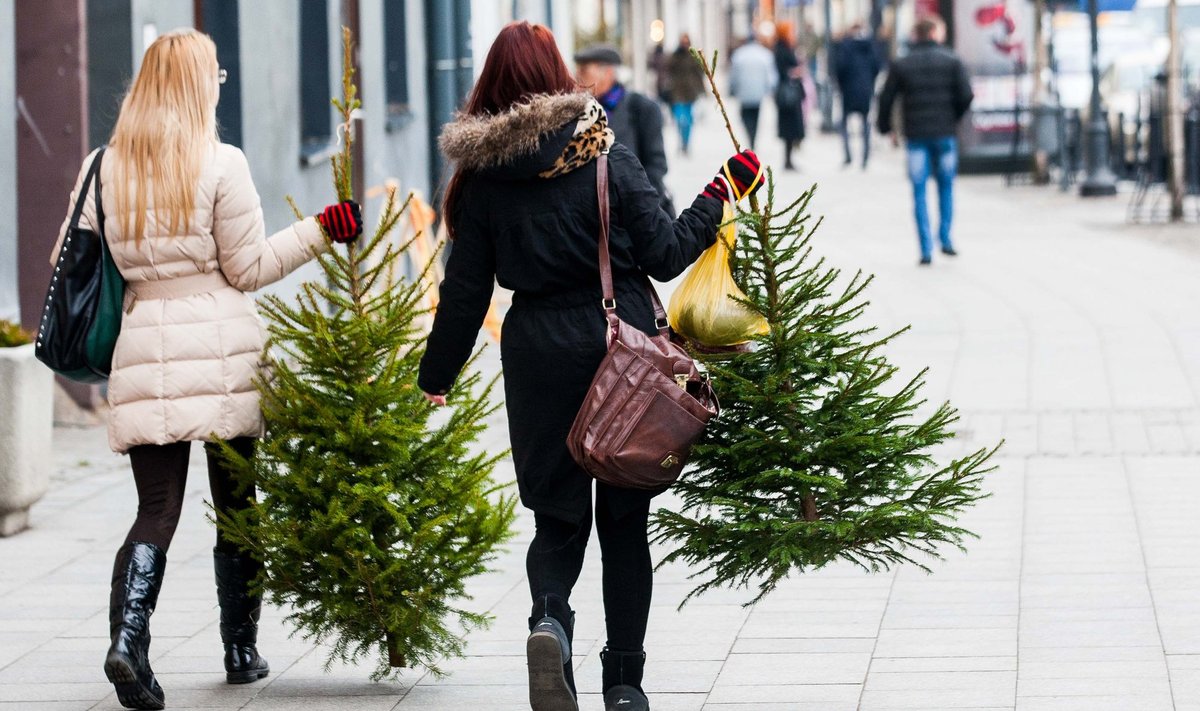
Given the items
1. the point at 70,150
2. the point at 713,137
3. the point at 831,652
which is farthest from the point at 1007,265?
the point at 713,137

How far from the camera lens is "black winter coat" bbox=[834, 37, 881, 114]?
2878 cm

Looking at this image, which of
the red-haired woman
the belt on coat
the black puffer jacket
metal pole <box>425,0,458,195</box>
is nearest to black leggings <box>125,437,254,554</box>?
the belt on coat

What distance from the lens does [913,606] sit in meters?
5.84

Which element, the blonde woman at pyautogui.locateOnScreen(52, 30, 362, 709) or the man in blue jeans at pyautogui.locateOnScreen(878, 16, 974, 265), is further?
the man in blue jeans at pyautogui.locateOnScreen(878, 16, 974, 265)

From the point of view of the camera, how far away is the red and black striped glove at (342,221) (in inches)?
185

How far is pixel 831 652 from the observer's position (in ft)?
17.4

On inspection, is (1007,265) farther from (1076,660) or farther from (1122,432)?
(1076,660)

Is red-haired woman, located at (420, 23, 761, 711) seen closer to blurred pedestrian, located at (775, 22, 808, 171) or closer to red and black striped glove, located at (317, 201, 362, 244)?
red and black striped glove, located at (317, 201, 362, 244)

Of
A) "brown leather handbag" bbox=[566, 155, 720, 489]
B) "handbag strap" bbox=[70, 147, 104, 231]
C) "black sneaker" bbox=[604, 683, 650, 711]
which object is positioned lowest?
"black sneaker" bbox=[604, 683, 650, 711]

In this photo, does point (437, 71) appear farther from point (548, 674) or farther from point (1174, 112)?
point (548, 674)

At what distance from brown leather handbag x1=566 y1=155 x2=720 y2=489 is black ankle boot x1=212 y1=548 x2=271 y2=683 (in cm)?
112

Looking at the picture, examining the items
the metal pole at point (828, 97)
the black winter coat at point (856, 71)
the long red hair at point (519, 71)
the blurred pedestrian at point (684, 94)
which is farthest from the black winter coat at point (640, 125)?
the metal pole at point (828, 97)

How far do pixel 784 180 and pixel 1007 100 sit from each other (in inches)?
116

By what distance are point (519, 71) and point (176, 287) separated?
1.07 metres
